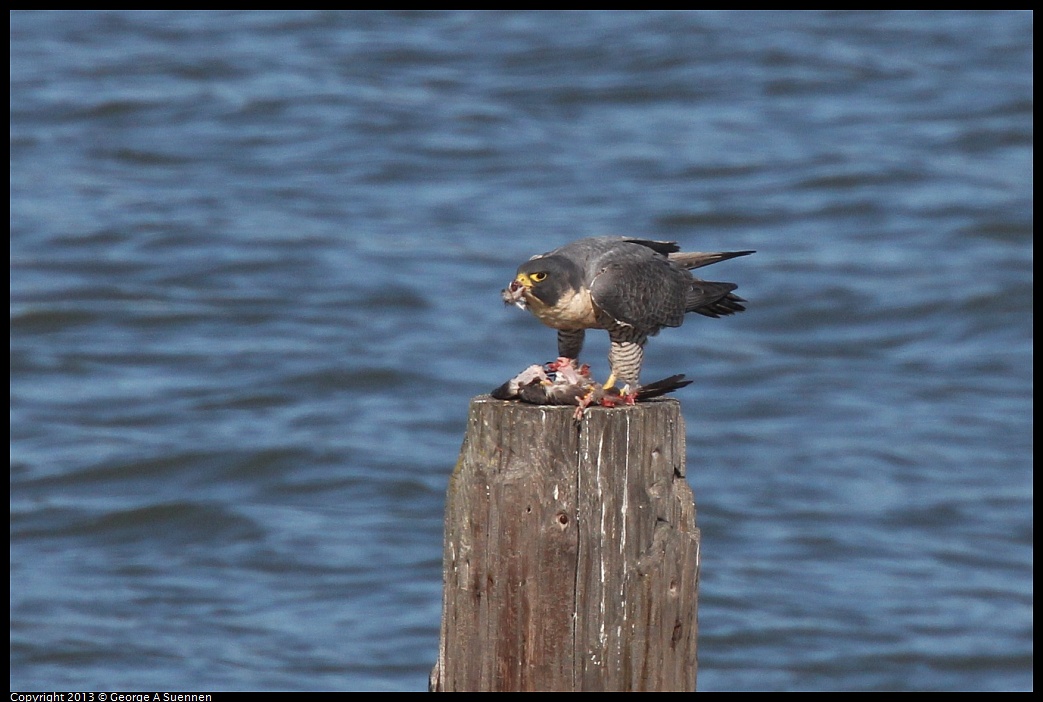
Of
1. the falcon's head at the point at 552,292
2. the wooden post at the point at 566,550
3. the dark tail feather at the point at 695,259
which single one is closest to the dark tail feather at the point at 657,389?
the wooden post at the point at 566,550

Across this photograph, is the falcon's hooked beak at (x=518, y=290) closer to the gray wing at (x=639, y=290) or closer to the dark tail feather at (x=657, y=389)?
the gray wing at (x=639, y=290)

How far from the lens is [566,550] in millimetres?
3902

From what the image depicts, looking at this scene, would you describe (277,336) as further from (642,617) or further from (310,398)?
(642,617)

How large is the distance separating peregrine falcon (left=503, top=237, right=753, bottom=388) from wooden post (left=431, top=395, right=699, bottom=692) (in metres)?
0.53

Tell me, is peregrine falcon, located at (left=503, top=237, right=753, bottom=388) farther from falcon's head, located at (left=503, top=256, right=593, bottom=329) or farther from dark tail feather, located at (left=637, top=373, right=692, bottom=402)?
dark tail feather, located at (left=637, top=373, right=692, bottom=402)

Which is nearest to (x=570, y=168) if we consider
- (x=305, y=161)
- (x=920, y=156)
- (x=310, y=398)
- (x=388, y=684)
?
(x=305, y=161)

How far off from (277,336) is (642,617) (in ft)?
38.2

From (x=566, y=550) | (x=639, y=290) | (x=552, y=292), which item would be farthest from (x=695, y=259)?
(x=566, y=550)

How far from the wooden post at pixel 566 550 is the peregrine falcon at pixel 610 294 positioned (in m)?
0.53

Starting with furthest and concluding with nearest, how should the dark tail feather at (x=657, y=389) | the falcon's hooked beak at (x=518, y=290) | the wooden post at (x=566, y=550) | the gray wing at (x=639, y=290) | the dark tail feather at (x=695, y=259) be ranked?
the dark tail feather at (x=695, y=259)
the gray wing at (x=639, y=290)
the falcon's hooked beak at (x=518, y=290)
the dark tail feather at (x=657, y=389)
the wooden post at (x=566, y=550)

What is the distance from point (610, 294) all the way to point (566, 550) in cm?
101

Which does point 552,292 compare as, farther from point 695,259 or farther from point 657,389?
point 695,259

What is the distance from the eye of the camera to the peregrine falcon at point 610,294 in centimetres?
443

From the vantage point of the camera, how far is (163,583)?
10531mm
